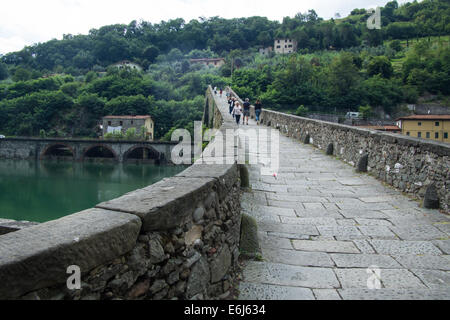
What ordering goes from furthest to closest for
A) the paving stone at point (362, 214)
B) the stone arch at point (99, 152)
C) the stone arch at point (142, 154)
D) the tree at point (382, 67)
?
the tree at point (382, 67) → the stone arch at point (99, 152) → the stone arch at point (142, 154) → the paving stone at point (362, 214)

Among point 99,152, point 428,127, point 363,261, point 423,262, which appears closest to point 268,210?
point 363,261

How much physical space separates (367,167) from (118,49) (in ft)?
358

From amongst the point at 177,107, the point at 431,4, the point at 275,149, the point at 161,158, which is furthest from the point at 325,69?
the point at 275,149

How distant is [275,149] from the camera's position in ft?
36.4

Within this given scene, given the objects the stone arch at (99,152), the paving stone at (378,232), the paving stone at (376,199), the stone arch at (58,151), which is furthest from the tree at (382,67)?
the paving stone at (378,232)

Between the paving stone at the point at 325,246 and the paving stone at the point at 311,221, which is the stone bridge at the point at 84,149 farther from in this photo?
the paving stone at the point at 325,246

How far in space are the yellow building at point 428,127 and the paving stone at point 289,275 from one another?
922 inches

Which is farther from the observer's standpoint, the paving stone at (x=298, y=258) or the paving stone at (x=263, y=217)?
the paving stone at (x=263, y=217)

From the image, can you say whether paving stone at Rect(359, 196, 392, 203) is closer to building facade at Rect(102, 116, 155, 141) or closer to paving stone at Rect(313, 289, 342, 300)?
paving stone at Rect(313, 289, 342, 300)

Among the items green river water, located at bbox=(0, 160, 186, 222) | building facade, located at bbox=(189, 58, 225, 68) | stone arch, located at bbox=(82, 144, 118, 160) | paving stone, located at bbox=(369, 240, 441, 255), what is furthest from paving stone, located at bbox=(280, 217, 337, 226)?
building facade, located at bbox=(189, 58, 225, 68)

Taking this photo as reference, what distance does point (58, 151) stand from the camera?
179 ft

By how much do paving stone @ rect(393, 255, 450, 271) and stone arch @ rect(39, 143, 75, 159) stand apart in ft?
176

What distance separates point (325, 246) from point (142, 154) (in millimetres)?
49420

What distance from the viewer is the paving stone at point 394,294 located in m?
2.61
